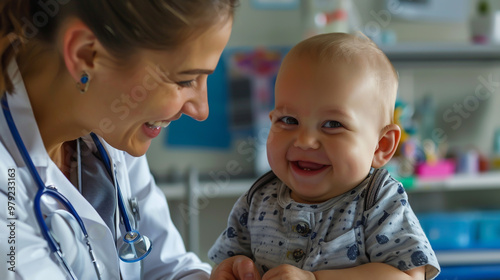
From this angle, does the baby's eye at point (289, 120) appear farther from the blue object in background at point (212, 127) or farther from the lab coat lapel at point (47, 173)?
the blue object in background at point (212, 127)

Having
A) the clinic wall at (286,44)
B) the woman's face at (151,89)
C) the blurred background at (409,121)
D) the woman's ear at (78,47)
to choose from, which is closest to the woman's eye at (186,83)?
the woman's face at (151,89)

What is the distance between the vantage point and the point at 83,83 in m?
0.96

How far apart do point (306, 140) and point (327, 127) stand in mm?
50

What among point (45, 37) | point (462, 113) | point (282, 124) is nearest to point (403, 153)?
point (462, 113)

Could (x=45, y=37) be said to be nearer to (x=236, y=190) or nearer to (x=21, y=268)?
(x=21, y=268)

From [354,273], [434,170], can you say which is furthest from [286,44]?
[354,273]

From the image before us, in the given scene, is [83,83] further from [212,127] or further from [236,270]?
[212,127]

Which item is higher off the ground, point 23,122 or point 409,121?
point 23,122

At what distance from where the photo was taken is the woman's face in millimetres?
939


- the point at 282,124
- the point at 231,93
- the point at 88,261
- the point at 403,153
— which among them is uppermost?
the point at 282,124

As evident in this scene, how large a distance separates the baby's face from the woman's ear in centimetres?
35

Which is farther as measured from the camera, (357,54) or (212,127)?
(212,127)

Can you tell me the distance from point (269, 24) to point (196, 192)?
986 millimetres

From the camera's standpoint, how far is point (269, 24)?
9.59 ft
